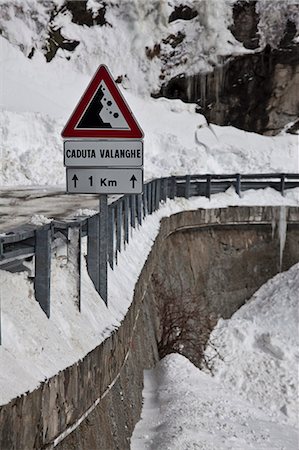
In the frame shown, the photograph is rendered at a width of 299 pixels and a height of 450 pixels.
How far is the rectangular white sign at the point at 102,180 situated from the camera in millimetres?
5145

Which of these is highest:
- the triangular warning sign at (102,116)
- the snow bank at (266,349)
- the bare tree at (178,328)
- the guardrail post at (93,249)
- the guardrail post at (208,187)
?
the triangular warning sign at (102,116)

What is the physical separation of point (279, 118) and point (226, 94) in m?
3.16

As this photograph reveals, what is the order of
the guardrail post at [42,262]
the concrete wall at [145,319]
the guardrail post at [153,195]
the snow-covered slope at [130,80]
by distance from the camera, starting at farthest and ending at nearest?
1. the snow-covered slope at [130,80]
2. the guardrail post at [153,195]
3. the guardrail post at [42,262]
4. the concrete wall at [145,319]

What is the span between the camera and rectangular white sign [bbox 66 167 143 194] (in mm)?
5145

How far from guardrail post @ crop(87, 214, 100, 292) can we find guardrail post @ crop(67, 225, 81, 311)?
2.01 feet

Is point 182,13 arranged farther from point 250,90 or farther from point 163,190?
point 163,190

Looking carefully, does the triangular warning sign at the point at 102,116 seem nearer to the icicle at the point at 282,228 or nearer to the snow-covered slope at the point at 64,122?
the icicle at the point at 282,228

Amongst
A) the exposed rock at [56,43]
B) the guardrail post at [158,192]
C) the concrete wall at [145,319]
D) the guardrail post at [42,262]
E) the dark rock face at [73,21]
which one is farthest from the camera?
the dark rock face at [73,21]

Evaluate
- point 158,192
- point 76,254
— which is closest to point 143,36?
point 158,192

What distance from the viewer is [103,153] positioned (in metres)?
5.09

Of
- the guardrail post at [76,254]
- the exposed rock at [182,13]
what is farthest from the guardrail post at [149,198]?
the exposed rock at [182,13]

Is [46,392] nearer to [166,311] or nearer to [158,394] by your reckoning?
[158,394]

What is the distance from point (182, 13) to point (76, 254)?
A: 101 feet

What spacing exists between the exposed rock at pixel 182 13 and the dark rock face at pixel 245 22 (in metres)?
2.29
